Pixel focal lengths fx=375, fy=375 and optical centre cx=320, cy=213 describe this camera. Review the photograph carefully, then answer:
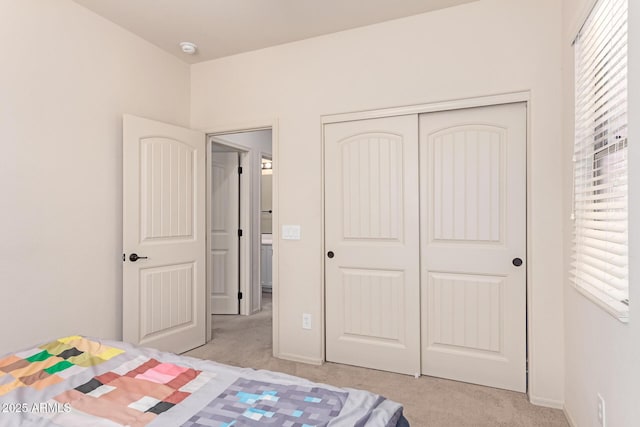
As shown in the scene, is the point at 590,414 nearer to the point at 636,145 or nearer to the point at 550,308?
the point at 550,308

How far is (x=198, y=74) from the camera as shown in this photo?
3.71 metres

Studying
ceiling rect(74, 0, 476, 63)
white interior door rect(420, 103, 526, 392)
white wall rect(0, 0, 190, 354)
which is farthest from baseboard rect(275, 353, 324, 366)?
ceiling rect(74, 0, 476, 63)

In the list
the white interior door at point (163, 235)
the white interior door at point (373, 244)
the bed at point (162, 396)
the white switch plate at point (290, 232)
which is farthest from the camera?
the white switch plate at point (290, 232)

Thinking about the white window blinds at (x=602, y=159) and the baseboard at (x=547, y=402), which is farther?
the baseboard at (x=547, y=402)

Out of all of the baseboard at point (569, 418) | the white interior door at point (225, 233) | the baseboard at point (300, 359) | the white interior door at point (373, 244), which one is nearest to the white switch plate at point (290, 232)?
the white interior door at point (373, 244)

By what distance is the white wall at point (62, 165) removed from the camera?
2.32m

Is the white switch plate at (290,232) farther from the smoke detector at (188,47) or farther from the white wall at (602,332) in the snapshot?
the white wall at (602,332)

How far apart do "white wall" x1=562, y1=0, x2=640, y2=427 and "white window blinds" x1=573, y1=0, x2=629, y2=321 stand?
0.10 meters

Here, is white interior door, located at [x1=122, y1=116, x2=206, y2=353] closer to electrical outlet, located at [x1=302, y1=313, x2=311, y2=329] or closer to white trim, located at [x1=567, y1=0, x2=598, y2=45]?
electrical outlet, located at [x1=302, y1=313, x2=311, y2=329]

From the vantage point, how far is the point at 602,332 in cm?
165

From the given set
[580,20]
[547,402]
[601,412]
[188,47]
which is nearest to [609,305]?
[601,412]

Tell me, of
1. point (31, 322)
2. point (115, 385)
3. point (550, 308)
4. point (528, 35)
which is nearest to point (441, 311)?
point (550, 308)

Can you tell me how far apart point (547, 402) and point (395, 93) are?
7.77 feet

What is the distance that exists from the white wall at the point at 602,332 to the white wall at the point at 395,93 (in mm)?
121
